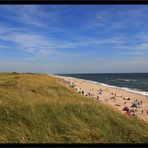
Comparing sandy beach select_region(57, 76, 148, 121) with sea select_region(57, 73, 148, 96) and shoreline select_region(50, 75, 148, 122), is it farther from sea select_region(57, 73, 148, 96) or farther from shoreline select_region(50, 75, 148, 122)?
sea select_region(57, 73, 148, 96)

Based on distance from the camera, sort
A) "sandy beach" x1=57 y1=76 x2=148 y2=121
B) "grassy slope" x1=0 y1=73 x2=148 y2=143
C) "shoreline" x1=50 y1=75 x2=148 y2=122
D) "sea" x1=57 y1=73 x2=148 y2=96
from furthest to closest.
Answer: "sea" x1=57 y1=73 x2=148 y2=96 → "shoreline" x1=50 y1=75 x2=148 y2=122 → "sandy beach" x1=57 y1=76 x2=148 y2=121 → "grassy slope" x1=0 y1=73 x2=148 y2=143

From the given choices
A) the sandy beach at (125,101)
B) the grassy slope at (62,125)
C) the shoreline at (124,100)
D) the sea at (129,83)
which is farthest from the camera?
the sea at (129,83)

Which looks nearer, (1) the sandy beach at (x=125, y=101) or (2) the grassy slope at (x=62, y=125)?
(2) the grassy slope at (x=62, y=125)

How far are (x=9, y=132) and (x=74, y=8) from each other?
2.00 metres

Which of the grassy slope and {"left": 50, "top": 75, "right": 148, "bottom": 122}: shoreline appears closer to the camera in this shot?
the grassy slope

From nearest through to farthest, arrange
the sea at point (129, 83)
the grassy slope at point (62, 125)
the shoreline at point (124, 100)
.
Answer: the grassy slope at point (62, 125) < the shoreline at point (124, 100) < the sea at point (129, 83)

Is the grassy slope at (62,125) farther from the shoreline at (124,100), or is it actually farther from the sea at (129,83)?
the sea at (129,83)

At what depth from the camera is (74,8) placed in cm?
423

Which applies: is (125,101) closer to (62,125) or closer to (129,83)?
(62,125)

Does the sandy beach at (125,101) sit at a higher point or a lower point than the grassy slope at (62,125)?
lower

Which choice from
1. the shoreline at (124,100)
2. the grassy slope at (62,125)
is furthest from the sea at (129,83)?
the grassy slope at (62,125)

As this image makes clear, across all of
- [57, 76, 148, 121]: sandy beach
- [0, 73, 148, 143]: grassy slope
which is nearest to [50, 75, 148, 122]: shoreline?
[57, 76, 148, 121]: sandy beach

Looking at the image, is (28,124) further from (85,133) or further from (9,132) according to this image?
(85,133)
